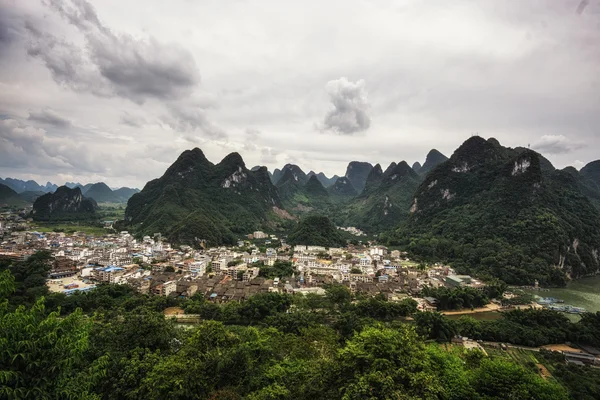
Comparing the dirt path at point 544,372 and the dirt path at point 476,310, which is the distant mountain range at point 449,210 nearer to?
the dirt path at point 476,310

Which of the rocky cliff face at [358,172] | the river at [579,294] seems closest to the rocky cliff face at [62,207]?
the river at [579,294]

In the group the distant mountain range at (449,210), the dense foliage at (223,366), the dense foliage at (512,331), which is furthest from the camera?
the distant mountain range at (449,210)

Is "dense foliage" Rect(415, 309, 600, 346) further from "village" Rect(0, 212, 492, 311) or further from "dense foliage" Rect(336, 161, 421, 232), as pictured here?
"dense foliage" Rect(336, 161, 421, 232)

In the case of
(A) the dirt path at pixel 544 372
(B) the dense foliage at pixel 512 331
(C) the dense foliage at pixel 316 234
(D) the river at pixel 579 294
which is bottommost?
(A) the dirt path at pixel 544 372

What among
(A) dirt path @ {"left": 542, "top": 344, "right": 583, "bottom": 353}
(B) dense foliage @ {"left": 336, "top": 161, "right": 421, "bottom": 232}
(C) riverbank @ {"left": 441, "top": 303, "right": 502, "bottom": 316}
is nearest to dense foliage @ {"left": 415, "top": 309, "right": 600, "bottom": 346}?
(A) dirt path @ {"left": 542, "top": 344, "right": 583, "bottom": 353}

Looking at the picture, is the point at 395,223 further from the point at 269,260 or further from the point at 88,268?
the point at 88,268

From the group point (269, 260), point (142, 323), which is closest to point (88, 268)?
point (269, 260)

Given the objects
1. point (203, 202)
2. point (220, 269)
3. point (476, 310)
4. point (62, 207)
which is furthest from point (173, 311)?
point (62, 207)
